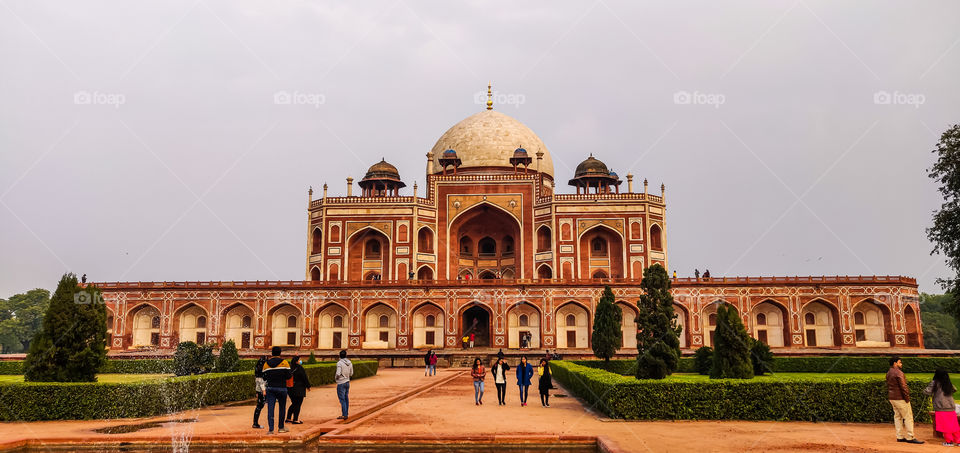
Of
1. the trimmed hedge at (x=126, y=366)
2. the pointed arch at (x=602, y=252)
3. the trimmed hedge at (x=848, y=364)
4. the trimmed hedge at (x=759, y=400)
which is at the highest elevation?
the pointed arch at (x=602, y=252)

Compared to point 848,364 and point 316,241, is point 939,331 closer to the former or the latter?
point 848,364

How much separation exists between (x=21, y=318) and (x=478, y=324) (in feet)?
164

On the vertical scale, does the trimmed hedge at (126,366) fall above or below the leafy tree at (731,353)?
below

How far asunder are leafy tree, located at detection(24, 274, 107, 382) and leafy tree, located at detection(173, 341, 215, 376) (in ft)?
18.4

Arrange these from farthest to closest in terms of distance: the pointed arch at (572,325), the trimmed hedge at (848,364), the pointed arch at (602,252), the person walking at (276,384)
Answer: the pointed arch at (602,252) → the pointed arch at (572,325) → the trimmed hedge at (848,364) → the person walking at (276,384)

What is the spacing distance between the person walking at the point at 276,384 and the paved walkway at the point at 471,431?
0.33 m

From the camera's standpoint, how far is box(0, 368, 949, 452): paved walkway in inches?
356

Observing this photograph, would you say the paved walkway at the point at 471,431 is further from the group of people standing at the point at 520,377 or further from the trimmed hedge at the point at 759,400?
the group of people standing at the point at 520,377

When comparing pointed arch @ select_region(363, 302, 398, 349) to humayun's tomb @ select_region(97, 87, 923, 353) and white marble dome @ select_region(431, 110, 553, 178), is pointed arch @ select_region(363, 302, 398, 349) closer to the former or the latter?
humayun's tomb @ select_region(97, 87, 923, 353)

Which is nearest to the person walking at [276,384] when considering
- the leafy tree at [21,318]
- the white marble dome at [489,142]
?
the white marble dome at [489,142]

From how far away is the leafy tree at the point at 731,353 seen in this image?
13.5 metres

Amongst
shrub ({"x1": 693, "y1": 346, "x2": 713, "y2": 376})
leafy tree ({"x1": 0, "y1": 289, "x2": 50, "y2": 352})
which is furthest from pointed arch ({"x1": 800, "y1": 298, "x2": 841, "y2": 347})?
leafy tree ({"x1": 0, "y1": 289, "x2": 50, "y2": 352})

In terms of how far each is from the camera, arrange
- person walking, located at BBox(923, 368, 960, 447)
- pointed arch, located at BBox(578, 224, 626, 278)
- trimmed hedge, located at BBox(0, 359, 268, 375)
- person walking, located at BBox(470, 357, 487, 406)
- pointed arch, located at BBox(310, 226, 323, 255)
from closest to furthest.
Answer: person walking, located at BBox(923, 368, 960, 447) → person walking, located at BBox(470, 357, 487, 406) → trimmed hedge, located at BBox(0, 359, 268, 375) → pointed arch, located at BBox(578, 224, 626, 278) → pointed arch, located at BBox(310, 226, 323, 255)

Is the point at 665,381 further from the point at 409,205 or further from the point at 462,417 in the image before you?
the point at 409,205
